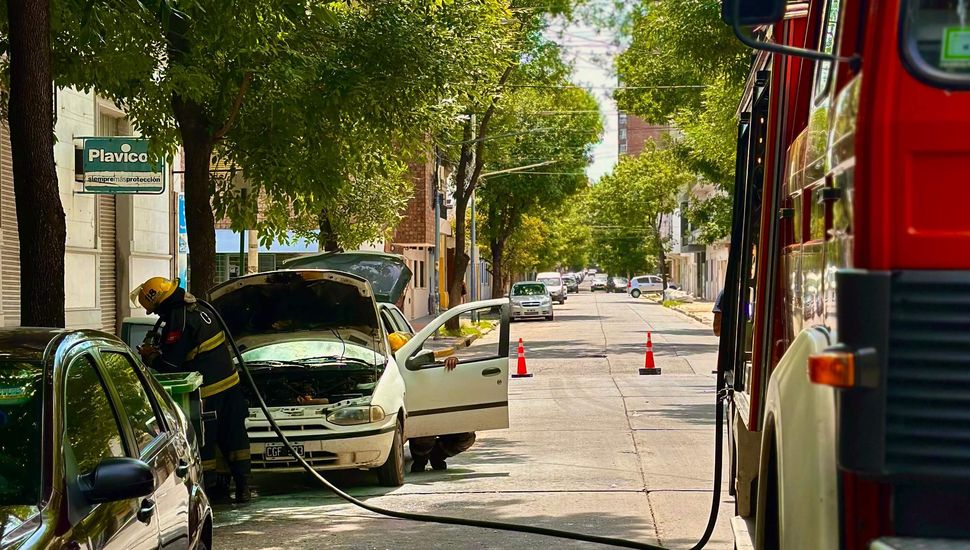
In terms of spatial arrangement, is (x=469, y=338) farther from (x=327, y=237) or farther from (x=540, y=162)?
(x=540, y=162)

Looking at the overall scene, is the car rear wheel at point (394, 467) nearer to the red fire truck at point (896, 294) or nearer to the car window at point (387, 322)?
the car window at point (387, 322)

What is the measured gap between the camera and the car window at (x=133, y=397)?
5.64 m

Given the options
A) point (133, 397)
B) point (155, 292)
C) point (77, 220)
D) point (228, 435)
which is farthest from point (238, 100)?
point (133, 397)

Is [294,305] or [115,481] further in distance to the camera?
[294,305]

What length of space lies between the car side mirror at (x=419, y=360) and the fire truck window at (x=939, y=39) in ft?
32.8

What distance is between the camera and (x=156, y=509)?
17.7 feet

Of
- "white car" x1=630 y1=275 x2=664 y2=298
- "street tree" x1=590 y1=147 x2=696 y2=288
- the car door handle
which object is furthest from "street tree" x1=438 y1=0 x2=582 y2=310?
"white car" x1=630 y1=275 x2=664 y2=298

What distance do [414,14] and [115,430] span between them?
11.2 metres

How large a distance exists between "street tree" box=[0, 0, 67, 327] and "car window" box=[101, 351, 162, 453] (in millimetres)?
3335

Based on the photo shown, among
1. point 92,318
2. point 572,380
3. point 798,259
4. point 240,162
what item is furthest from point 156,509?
point 572,380

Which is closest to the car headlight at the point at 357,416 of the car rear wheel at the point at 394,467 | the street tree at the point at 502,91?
the car rear wheel at the point at 394,467

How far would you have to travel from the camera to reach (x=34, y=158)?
900 centimetres

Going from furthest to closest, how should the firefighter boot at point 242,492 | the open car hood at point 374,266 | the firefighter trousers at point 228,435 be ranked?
the open car hood at point 374,266 < the firefighter boot at point 242,492 < the firefighter trousers at point 228,435

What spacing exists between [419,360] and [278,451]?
6.36ft
